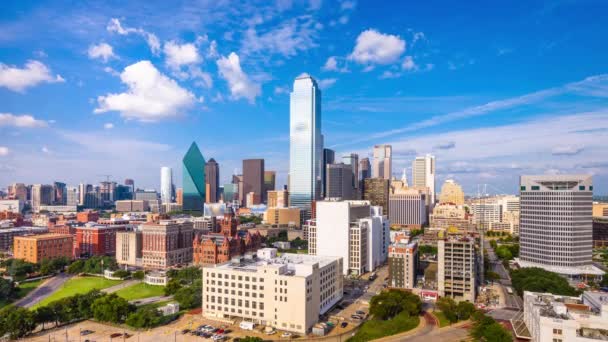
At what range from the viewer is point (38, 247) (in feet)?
356

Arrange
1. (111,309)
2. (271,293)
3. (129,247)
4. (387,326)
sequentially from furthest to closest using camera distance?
(129,247)
(111,309)
(271,293)
(387,326)

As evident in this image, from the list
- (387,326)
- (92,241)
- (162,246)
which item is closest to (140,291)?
Result: (162,246)

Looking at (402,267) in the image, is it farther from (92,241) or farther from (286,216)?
(286,216)

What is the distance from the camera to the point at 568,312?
164 feet

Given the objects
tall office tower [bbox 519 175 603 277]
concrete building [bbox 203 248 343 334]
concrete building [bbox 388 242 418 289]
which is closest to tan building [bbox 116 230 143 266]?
concrete building [bbox 203 248 343 334]

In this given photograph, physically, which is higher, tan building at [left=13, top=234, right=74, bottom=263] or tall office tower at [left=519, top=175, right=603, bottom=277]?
tall office tower at [left=519, top=175, right=603, bottom=277]

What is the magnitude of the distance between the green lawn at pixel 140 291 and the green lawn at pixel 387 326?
1674 inches

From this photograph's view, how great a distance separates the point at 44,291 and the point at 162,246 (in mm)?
30163

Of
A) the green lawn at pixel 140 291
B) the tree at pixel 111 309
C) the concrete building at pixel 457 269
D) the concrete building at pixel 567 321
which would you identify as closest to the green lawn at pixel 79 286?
the green lawn at pixel 140 291

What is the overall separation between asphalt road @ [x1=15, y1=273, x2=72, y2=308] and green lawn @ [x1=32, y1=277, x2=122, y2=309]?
131 cm

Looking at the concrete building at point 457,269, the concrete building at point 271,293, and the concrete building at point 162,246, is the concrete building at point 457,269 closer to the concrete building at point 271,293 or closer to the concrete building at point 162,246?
the concrete building at point 271,293

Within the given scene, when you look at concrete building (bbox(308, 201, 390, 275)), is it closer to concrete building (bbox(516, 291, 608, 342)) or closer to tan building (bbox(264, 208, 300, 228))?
concrete building (bbox(516, 291, 608, 342))

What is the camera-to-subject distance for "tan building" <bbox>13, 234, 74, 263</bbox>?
4254 inches

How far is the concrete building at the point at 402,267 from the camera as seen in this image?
263ft
